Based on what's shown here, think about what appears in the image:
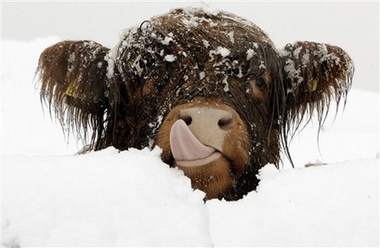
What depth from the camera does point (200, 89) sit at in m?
2.69

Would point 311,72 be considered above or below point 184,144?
below

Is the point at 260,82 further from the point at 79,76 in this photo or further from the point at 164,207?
the point at 164,207

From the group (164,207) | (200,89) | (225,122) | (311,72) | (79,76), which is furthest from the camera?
(311,72)

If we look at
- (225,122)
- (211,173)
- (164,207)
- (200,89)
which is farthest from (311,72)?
(164,207)

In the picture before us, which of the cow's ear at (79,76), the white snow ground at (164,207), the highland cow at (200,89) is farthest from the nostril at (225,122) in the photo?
the cow's ear at (79,76)

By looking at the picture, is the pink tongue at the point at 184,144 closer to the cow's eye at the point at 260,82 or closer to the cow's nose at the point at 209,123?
the cow's nose at the point at 209,123

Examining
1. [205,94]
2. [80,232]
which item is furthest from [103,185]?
[205,94]

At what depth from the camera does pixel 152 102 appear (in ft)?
9.73

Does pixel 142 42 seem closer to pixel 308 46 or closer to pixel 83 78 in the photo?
pixel 83 78

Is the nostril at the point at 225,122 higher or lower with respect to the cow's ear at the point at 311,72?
higher

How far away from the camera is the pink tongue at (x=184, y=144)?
210cm

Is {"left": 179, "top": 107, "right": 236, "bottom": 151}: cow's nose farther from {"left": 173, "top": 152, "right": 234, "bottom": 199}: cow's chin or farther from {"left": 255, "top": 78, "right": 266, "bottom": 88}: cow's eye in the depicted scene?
{"left": 255, "top": 78, "right": 266, "bottom": 88}: cow's eye

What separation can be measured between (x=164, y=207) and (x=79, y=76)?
6.70 feet

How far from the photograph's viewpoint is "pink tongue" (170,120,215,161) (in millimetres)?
2100
